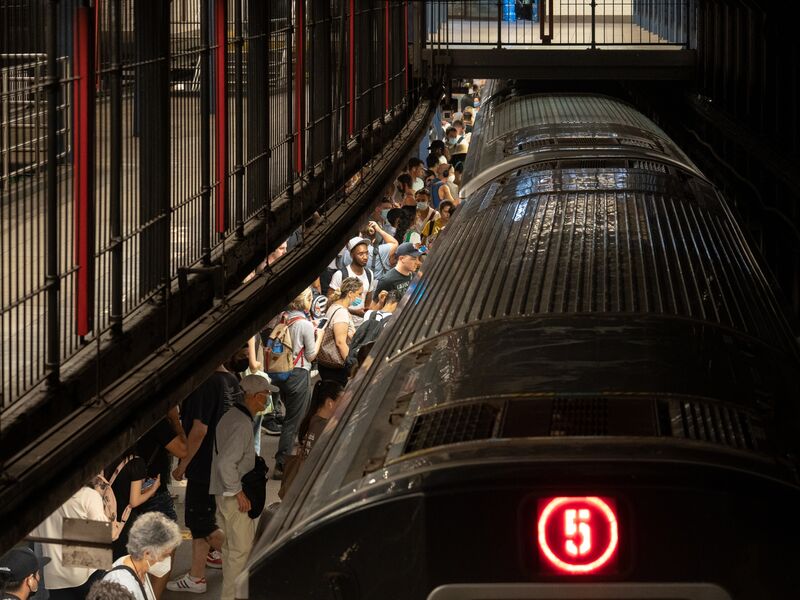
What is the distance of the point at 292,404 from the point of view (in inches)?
425

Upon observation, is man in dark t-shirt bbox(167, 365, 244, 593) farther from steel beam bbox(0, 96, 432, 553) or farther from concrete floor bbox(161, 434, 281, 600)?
steel beam bbox(0, 96, 432, 553)

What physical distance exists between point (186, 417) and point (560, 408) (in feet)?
18.5

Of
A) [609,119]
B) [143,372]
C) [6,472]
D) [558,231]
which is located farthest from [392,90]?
[6,472]

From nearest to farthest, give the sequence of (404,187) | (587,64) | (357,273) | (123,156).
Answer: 1. (123,156)
2. (357,273)
3. (587,64)
4. (404,187)

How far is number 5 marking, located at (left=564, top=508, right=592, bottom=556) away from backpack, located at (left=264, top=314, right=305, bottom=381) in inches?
295

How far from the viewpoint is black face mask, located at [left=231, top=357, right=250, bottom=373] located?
998 centimetres

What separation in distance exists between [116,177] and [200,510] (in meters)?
3.82

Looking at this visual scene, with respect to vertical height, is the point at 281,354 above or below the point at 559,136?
below

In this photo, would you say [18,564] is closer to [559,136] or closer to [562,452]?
[562,452]

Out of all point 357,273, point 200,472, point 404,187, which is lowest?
point 200,472

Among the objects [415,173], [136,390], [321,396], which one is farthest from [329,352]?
[415,173]

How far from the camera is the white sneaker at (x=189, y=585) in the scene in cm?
869

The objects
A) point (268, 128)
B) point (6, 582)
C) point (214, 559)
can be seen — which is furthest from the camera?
point (214, 559)

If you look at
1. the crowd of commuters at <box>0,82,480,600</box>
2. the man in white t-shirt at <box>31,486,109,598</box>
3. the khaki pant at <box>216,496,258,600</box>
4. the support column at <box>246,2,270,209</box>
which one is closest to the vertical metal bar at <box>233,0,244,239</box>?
the crowd of commuters at <box>0,82,480,600</box>
